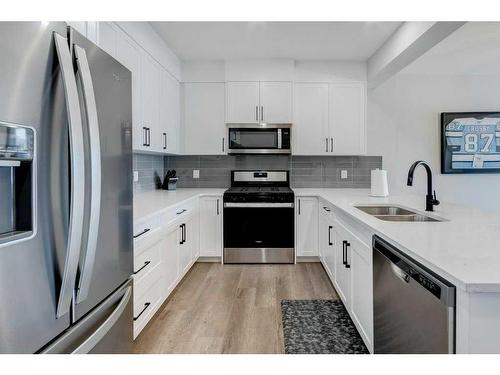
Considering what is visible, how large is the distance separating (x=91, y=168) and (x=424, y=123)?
164 inches

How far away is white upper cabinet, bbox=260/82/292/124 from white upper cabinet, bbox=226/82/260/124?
0.07 meters

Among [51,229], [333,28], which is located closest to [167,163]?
[333,28]

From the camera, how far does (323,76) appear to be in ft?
12.9

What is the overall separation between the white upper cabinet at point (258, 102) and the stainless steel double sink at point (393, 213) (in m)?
1.64

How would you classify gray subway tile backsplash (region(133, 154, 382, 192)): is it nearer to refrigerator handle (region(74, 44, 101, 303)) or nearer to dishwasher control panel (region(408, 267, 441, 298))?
dishwasher control panel (region(408, 267, 441, 298))

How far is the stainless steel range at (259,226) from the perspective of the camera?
143 inches

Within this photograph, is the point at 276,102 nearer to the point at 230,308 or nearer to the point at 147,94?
the point at 147,94

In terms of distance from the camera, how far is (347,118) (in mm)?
3959

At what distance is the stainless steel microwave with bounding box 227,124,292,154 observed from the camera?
12.7 ft

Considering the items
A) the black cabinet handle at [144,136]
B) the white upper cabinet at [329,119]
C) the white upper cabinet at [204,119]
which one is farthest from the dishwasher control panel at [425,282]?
the white upper cabinet at [204,119]

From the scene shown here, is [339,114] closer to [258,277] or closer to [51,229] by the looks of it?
[258,277]

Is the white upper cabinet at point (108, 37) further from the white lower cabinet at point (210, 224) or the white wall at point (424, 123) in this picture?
the white wall at point (424, 123)
